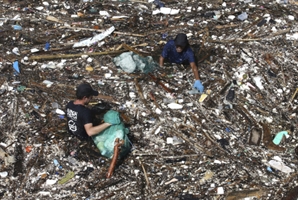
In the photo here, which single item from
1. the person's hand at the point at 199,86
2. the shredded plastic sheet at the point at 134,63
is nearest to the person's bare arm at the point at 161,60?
the shredded plastic sheet at the point at 134,63

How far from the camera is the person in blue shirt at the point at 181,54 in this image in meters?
6.12

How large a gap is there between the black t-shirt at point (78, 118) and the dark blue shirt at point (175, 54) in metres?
2.14

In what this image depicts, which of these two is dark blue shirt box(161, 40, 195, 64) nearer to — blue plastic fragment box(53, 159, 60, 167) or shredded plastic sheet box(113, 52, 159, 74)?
shredded plastic sheet box(113, 52, 159, 74)

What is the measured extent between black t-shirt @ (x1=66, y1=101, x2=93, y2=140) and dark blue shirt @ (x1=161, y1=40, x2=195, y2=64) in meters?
2.14

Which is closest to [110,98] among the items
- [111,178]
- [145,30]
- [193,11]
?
[111,178]

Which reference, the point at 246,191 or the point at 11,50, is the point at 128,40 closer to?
the point at 11,50

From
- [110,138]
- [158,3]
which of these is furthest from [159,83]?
[158,3]

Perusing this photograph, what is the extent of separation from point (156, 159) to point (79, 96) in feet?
4.71

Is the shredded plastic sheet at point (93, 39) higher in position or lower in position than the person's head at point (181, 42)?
lower

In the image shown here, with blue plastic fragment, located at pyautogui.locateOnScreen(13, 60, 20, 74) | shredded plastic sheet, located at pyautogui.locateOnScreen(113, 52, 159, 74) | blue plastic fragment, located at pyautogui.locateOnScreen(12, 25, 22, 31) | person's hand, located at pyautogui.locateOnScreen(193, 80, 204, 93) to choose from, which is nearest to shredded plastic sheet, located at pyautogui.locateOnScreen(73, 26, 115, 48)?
shredded plastic sheet, located at pyautogui.locateOnScreen(113, 52, 159, 74)

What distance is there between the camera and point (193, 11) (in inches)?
313

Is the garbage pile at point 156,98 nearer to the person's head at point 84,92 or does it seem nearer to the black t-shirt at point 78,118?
the black t-shirt at point 78,118

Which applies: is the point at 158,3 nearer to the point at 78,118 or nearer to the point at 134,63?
the point at 134,63

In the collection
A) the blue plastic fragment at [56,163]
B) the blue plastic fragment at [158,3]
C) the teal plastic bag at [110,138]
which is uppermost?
the blue plastic fragment at [158,3]
